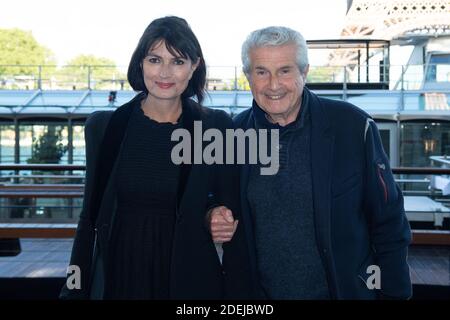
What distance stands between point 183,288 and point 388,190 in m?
0.60

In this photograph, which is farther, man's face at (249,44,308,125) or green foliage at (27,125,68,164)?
green foliage at (27,125,68,164)

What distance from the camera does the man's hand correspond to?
1348mm

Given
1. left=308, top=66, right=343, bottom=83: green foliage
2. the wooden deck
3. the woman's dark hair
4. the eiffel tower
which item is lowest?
the wooden deck

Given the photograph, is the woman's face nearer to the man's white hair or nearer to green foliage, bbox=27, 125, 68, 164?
the man's white hair

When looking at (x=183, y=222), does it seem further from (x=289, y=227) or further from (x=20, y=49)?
(x=20, y=49)

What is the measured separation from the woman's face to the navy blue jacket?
11.3 inches

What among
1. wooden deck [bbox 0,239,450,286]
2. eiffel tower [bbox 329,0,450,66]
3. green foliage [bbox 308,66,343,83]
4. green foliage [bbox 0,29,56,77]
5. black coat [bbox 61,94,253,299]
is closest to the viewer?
black coat [bbox 61,94,253,299]

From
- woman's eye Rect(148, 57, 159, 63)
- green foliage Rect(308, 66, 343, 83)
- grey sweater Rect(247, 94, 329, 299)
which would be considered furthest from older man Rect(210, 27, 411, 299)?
green foliage Rect(308, 66, 343, 83)

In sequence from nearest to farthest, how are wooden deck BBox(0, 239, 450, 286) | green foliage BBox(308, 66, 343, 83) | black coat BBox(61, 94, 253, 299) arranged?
black coat BBox(61, 94, 253, 299)
wooden deck BBox(0, 239, 450, 286)
green foliage BBox(308, 66, 343, 83)

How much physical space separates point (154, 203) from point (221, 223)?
7.0 inches

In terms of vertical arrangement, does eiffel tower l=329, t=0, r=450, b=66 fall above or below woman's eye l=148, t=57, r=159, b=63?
above

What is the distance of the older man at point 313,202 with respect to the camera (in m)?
1.38

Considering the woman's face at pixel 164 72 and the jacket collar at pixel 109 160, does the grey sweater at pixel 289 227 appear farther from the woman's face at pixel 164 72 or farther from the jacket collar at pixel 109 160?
the woman's face at pixel 164 72

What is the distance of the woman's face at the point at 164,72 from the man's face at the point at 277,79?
0.61 ft
